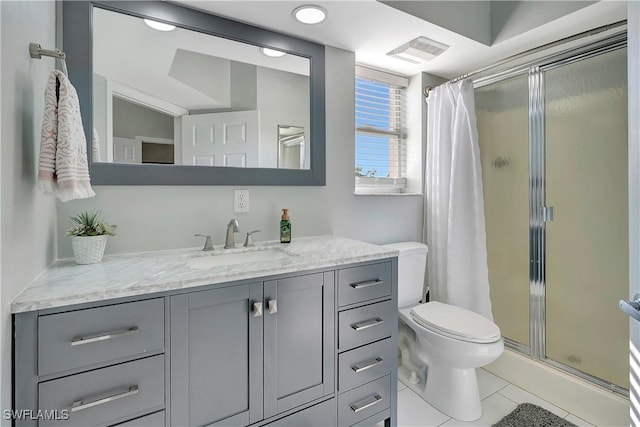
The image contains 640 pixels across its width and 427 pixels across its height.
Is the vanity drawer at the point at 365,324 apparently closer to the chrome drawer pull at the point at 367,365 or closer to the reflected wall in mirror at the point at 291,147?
the chrome drawer pull at the point at 367,365

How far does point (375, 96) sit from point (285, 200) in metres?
1.19

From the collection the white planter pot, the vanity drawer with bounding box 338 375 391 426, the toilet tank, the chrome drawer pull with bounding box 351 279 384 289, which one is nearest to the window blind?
the toilet tank

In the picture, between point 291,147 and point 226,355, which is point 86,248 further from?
point 291,147

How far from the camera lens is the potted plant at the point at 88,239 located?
126cm

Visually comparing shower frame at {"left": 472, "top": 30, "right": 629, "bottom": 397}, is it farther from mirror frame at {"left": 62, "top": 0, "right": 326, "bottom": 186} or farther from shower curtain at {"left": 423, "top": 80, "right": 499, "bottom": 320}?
mirror frame at {"left": 62, "top": 0, "right": 326, "bottom": 186}

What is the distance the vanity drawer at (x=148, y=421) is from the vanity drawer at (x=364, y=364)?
72 centimetres

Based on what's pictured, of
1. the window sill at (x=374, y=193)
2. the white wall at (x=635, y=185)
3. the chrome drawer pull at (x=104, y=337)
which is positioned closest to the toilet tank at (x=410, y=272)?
the window sill at (x=374, y=193)

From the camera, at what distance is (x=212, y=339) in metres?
1.12

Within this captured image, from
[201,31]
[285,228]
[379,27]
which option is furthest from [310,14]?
[285,228]

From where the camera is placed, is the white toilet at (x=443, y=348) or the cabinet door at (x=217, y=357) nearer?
the cabinet door at (x=217, y=357)

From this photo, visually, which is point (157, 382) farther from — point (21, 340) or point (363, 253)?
point (363, 253)

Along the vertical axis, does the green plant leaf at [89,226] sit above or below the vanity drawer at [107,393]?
above

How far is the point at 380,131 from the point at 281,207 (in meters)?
1.10

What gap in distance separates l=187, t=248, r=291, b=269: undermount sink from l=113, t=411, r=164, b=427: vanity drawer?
1.94 feet
